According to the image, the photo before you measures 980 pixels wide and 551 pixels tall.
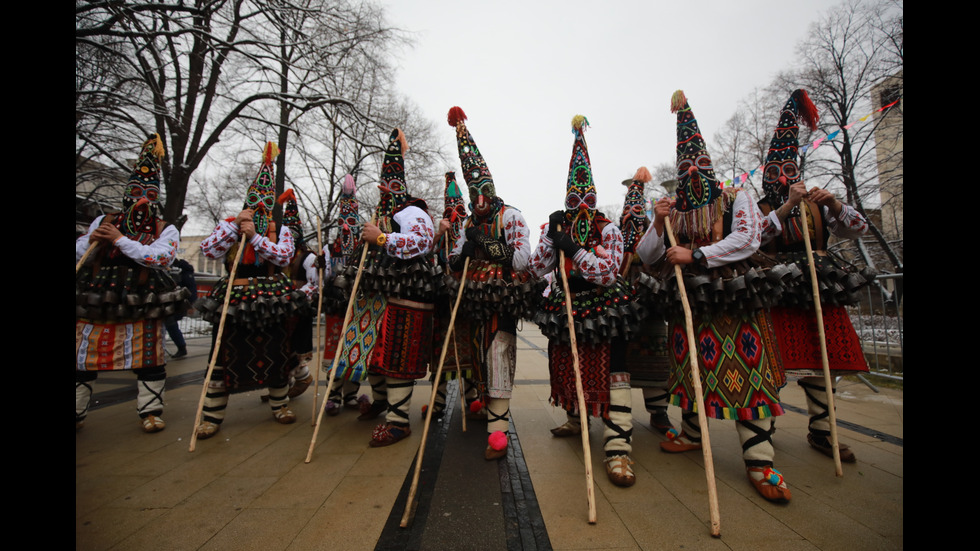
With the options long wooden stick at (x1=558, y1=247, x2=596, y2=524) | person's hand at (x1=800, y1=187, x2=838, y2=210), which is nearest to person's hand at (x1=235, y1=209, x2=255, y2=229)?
long wooden stick at (x1=558, y1=247, x2=596, y2=524)

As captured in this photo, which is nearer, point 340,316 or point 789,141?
point 789,141

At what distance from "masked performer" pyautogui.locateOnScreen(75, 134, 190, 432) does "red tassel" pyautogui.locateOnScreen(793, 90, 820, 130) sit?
18.5 feet

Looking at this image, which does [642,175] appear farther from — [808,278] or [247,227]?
[247,227]

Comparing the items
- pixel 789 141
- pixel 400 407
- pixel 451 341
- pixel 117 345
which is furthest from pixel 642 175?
pixel 117 345

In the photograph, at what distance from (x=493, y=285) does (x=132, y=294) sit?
3.29 m

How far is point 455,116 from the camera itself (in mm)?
3719

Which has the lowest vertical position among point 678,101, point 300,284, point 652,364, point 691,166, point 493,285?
point 652,364

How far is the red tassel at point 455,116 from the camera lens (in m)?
3.69

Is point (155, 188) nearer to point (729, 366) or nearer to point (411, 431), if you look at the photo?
point (411, 431)

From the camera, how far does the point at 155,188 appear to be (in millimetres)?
3734

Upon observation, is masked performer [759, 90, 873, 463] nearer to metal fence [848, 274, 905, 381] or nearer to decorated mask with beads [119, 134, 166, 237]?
metal fence [848, 274, 905, 381]

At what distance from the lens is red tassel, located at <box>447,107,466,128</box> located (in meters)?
3.69

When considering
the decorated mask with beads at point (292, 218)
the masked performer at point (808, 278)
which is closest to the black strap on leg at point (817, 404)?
the masked performer at point (808, 278)

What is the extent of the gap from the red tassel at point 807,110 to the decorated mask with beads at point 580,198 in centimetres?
178
